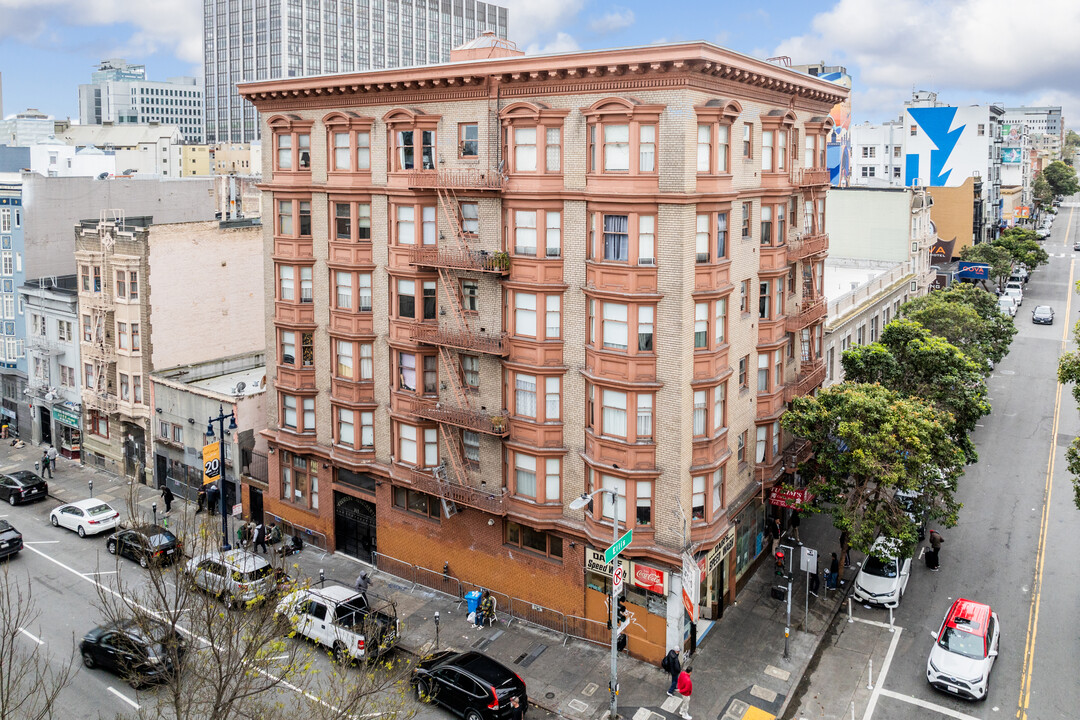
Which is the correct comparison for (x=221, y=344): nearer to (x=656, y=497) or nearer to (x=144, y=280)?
(x=144, y=280)

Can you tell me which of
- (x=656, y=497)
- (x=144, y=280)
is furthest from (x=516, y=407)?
(x=144, y=280)

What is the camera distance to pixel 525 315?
32.3 metres

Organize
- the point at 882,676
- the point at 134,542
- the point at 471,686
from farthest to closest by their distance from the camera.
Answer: the point at 134,542
the point at 882,676
the point at 471,686

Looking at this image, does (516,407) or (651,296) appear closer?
(651,296)

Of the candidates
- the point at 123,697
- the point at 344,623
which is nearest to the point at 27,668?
the point at 123,697

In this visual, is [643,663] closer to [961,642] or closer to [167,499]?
[961,642]

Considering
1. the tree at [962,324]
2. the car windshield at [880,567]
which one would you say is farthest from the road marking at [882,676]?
the tree at [962,324]

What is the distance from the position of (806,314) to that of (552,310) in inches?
533

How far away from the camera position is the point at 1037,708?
2789 centimetres

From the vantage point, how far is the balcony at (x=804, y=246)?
1484 inches

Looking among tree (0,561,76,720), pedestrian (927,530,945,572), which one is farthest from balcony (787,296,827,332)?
tree (0,561,76,720)

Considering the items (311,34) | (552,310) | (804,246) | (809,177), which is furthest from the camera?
(311,34)

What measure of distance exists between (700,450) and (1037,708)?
1324 centimetres

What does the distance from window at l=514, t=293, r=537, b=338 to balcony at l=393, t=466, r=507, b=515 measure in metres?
6.27
